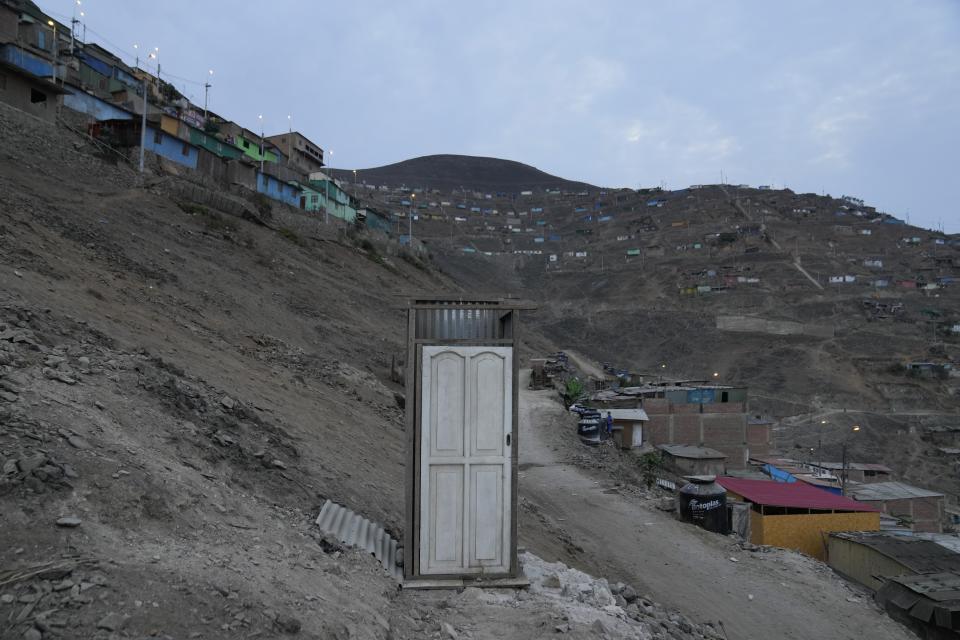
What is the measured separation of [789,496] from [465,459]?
1332 centimetres

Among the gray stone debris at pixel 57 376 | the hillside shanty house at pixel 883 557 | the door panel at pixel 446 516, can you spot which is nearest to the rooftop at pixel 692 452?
the hillside shanty house at pixel 883 557

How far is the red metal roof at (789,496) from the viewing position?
15.8 m

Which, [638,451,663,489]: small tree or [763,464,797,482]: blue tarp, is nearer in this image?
[638,451,663,489]: small tree

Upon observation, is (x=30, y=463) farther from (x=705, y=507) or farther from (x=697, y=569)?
(x=705, y=507)

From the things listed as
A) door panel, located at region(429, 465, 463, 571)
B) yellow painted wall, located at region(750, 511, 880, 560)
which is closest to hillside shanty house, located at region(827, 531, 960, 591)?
yellow painted wall, located at region(750, 511, 880, 560)

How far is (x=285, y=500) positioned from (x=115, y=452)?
2019 millimetres

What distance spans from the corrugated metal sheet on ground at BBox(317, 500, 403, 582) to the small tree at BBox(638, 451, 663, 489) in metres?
12.5

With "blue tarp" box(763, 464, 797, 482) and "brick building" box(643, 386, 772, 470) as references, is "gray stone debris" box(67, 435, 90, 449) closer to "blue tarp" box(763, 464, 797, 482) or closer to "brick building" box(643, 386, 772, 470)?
"brick building" box(643, 386, 772, 470)

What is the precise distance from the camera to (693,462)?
2352 centimetres

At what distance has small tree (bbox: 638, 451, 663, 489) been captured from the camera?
19.2 m

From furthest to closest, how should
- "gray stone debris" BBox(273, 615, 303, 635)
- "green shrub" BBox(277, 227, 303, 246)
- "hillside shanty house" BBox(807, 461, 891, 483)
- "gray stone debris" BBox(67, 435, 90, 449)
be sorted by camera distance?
"green shrub" BBox(277, 227, 303, 246), "hillside shanty house" BBox(807, 461, 891, 483), "gray stone debris" BBox(67, 435, 90, 449), "gray stone debris" BBox(273, 615, 303, 635)

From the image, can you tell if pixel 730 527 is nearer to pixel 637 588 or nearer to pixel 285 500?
pixel 637 588

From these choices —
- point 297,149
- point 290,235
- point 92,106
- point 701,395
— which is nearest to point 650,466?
point 701,395

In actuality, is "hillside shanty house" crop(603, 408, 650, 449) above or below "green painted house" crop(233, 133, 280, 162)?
below
